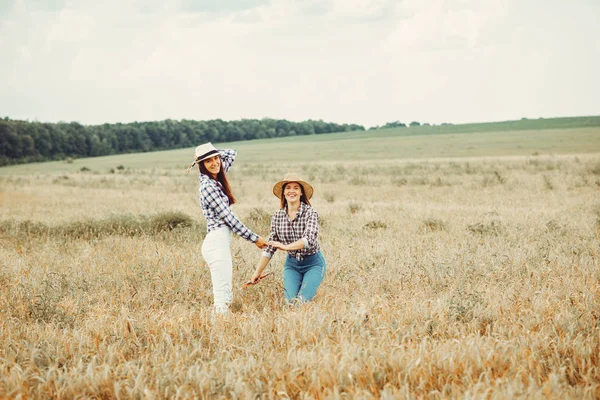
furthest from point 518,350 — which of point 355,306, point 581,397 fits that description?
point 355,306

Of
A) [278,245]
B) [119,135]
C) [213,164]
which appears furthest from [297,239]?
[119,135]

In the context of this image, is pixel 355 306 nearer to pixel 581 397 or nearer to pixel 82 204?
pixel 581 397

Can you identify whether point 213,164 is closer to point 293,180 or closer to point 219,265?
point 293,180

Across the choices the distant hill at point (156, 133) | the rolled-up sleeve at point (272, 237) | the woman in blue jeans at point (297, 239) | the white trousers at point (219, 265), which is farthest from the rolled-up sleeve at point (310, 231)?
the distant hill at point (156, 133)

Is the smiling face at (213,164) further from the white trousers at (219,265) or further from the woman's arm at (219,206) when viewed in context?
the white trousers at (219,265)

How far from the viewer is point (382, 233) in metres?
9.43

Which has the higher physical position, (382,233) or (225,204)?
(225,204)

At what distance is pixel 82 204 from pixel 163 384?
14.2 m

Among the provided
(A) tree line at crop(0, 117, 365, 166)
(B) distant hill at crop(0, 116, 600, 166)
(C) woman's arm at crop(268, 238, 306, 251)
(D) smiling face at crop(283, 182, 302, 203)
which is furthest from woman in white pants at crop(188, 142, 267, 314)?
(A) tree line at crop(0, 117, 365, 166)

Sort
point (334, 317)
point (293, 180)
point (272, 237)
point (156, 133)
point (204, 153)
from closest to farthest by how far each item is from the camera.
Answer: point (334, 317) → point (204, 153) → point (293, 180) → point (272, 237) → point (156, 133)

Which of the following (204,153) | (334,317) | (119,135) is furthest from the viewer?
(119,135)

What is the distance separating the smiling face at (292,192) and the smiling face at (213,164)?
796 mm

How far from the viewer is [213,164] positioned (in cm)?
541

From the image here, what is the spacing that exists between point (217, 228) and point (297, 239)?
936 mm
